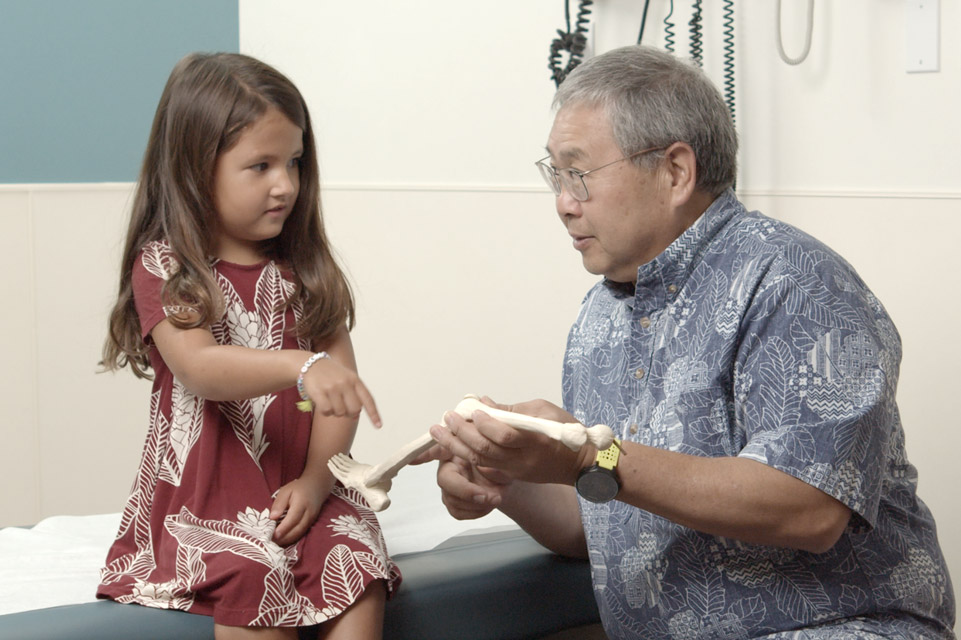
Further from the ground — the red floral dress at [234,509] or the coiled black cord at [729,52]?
the coiled black cord at [729,52]

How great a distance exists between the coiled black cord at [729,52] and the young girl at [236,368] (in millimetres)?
1099

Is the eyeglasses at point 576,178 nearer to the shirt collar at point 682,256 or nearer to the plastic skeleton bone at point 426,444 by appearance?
the shirt collar at point 682,256

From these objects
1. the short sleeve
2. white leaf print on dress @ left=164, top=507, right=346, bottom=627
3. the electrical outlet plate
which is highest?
the electrical outlet plate

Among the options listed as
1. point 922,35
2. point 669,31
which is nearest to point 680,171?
point 922,35

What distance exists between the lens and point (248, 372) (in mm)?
1292

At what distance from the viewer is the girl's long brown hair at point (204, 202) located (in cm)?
146

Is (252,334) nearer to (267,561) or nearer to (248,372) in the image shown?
(248,372)

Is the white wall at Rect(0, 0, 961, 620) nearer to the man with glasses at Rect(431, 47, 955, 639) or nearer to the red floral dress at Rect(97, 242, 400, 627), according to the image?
the man with glasses at Rect(431, 47, 955, 639)

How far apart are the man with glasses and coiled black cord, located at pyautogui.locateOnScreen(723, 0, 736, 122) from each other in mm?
912

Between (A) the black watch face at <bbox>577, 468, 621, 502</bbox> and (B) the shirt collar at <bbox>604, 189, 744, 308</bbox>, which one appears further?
(B) the shirt collar at <bbox>604, 189, 744, 308</bbox>

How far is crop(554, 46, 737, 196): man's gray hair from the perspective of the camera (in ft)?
4.49

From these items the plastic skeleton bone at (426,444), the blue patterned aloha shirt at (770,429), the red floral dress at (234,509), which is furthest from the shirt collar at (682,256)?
the red floral dress at (234,509)

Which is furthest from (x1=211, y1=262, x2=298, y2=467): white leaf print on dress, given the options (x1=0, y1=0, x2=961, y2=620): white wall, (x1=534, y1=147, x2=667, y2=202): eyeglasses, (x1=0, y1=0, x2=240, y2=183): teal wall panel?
(x1=0, y1=0, x2=240, y2=183): teal wall panel

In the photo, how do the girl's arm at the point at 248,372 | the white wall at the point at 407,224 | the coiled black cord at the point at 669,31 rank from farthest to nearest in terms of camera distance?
the white wall at the point at 407,224 → the coiled black cord at the point at 669,31 → the girl's arm at the point at 248,372
